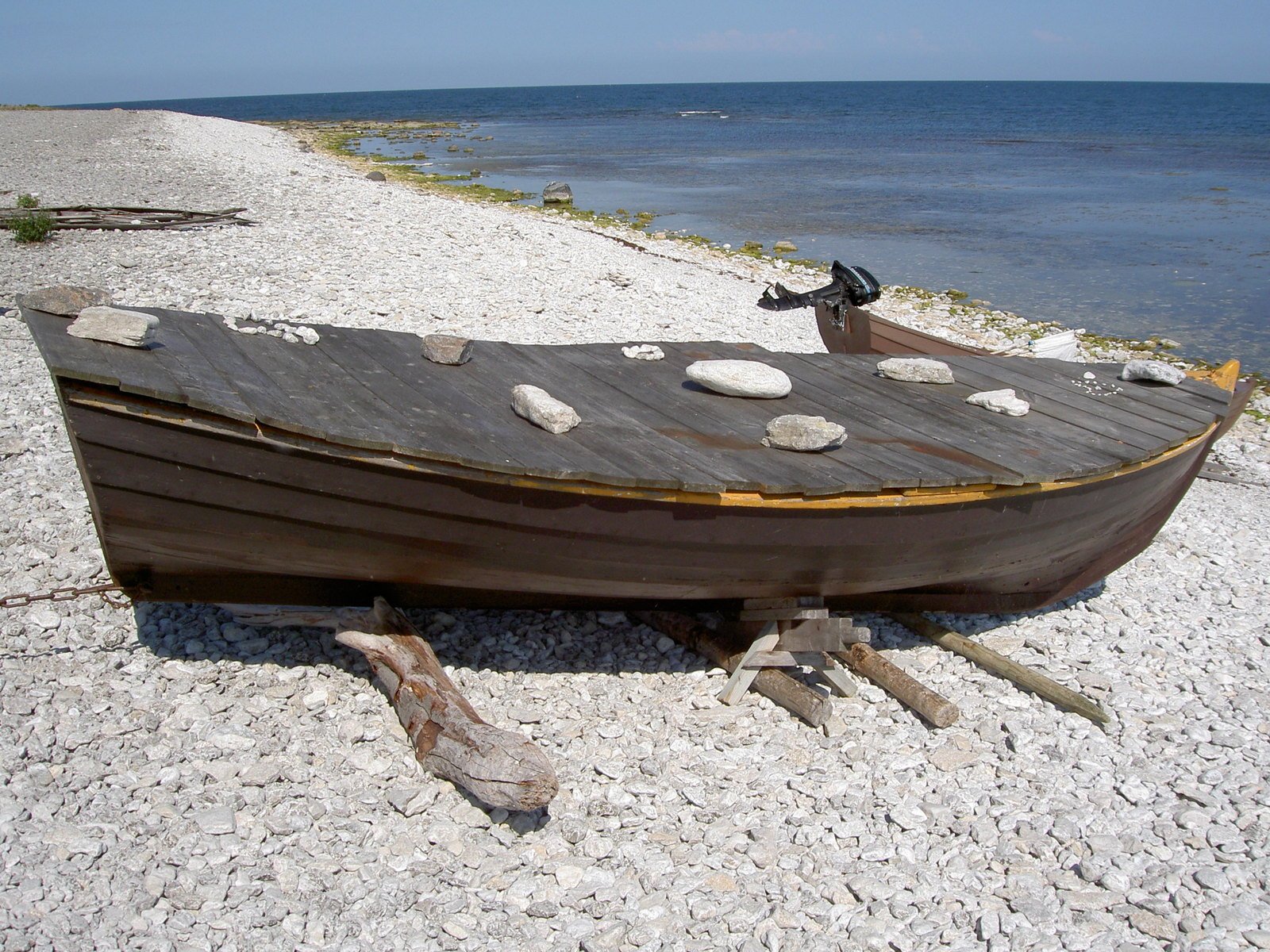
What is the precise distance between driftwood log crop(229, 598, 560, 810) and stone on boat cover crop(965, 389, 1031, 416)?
341 cm

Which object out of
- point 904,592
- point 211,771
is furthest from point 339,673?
point 904,592

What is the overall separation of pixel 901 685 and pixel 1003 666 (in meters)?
0.73

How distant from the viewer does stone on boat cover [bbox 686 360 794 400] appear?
542cm

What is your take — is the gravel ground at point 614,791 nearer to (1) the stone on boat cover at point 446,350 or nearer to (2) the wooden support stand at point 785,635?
(2) the wooden support stand at point 785,635

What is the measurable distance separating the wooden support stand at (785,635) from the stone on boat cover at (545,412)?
1.31 meters

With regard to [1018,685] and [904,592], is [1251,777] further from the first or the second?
[904,592]

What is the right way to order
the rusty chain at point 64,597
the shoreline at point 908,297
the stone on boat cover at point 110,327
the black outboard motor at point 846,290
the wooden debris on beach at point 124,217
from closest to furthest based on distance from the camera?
1. the stone on boat cover at point 110,327
2. the rusty chain at point 64,597
3. the black outboard motor at point 846,290
4. the wooden debris on beach at point 124,217
5. the shoreline at point 908,297

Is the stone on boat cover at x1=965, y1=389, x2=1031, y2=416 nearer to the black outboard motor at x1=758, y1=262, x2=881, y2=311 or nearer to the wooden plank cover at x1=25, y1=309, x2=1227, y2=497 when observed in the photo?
the wooden plank cover at x1=25, y1=309, x2=1227, y2=497

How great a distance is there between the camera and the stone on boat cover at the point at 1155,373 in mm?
6613

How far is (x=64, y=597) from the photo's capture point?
15.6 feet

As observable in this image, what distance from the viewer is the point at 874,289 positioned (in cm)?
809

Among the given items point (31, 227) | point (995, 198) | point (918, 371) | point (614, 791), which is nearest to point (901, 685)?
point (614, 791)

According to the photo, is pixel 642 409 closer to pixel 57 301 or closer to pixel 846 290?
pixel 57 301

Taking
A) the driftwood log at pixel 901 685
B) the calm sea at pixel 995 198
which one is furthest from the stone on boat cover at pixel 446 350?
the calm sea at pixel 995 198
